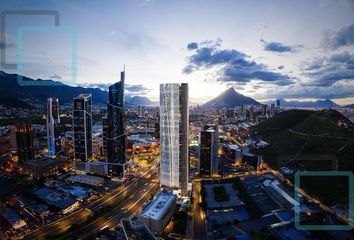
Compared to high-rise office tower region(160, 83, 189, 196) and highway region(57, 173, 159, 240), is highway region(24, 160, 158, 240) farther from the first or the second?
high-rise office tower region(160, 83, 189, 196)

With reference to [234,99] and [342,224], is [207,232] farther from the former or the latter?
[234,99]

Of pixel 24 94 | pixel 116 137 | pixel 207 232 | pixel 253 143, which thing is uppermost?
pixel 24 94

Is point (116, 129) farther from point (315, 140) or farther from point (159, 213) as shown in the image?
point (315, 140)

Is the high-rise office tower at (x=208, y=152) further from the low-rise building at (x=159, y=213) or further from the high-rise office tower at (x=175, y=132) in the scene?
the low-rise building at (x=159, y=213)

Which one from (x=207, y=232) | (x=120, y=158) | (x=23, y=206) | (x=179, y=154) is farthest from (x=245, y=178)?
(x=23, y=206)

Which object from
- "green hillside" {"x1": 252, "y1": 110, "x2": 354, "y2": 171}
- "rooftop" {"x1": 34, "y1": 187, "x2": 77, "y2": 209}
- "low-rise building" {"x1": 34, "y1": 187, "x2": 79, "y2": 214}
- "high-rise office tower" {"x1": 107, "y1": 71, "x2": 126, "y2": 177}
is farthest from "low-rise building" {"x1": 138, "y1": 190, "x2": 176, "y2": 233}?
"green hillside" {"x1": 252, "y1": 110, "x2": 354, "y2": 171}

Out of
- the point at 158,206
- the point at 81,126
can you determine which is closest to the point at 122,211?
the point at 158,206
